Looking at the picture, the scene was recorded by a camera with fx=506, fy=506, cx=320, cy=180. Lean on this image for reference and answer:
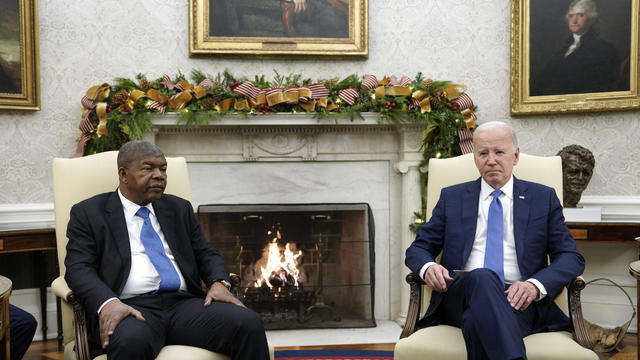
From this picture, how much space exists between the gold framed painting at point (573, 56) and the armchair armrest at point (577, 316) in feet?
7.55

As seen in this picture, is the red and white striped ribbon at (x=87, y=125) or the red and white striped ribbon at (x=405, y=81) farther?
the red and white striped ribbon at (x=405, y=81)

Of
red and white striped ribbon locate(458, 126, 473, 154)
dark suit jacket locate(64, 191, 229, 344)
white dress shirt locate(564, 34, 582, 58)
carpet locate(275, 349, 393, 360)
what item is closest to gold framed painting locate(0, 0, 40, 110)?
dark suit jacket locate(64, 191, 229, 344)

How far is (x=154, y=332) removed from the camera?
199cm

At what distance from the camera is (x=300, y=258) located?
4.10m

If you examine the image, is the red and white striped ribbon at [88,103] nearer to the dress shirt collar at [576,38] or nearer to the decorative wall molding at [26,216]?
the decorative wall molding at [26,216]

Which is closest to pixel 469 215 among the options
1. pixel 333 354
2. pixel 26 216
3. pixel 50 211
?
pixel 333 354

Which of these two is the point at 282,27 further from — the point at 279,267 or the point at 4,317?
the point at 4,317

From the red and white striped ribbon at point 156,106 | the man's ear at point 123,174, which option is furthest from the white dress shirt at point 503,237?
the red and white striped ribbon at point 156,106

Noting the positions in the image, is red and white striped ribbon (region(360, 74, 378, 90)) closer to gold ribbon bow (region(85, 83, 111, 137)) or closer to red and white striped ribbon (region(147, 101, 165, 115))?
red and white striped ribbon (region(147, 101, 165, 115))

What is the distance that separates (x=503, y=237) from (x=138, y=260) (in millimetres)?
1661

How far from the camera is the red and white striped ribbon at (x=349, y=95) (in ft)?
12.5

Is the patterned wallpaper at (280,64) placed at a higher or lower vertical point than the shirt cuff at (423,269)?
higher

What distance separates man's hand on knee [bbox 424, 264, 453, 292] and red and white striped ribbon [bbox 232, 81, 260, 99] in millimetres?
2093

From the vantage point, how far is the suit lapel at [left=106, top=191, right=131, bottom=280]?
2.21m
